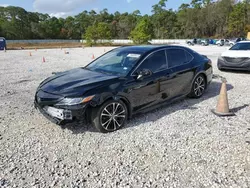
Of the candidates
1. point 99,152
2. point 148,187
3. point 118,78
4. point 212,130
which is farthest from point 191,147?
point 118,78

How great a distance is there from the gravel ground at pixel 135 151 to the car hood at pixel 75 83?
76 cm

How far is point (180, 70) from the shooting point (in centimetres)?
511

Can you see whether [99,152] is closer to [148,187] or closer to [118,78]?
[148,187]

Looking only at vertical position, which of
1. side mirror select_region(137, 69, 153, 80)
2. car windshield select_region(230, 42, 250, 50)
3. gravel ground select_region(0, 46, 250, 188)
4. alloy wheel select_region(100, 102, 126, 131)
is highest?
car windshield select_region(230, 42, 250, 50)

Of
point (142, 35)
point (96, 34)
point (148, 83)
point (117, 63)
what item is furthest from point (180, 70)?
point (96, 34)

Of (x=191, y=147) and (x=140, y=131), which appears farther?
(x=140, y=131)

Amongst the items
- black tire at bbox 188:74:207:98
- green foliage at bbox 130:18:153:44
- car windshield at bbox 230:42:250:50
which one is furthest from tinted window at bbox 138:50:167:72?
green foliage at bbox 130:18:153:44

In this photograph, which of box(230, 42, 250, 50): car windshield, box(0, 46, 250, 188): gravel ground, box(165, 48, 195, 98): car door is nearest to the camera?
box(0, 46, 250, 188): gravel ground

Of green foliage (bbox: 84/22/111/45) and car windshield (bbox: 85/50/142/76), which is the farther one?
green foliage (bbox: 84/22/111/45)

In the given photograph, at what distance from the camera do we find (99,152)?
335cm

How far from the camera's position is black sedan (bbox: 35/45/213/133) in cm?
367

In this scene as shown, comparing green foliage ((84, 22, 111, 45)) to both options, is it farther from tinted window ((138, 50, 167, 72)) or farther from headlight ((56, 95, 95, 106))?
headlight ((56, 95, 95, 106))

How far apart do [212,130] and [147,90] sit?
1.41m

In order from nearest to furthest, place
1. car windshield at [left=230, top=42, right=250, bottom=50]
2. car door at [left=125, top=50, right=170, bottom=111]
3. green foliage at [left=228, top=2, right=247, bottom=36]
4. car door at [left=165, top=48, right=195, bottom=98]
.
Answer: car door at [left=125, top=50, right=170, bottom=111] < car door at [left=165, top=48, right=195, bottom=98] < car windshield at [left=230, top=42, right=250, bottom=50] < green foliage at [left=228, top=2, right=247, bottom=36]
